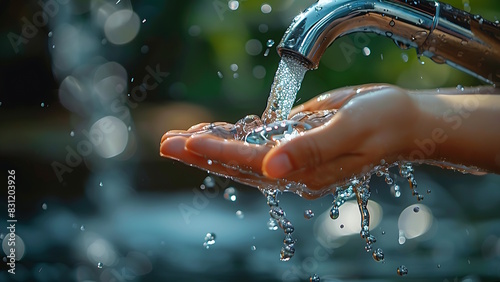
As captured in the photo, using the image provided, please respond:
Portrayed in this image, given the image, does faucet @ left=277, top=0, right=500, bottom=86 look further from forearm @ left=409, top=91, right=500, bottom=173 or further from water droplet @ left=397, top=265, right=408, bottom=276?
water droplet @ left=397, top=265, right=408, bottom=276

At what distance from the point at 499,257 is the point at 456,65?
73 cm

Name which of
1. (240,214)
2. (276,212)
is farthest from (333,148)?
(240,214)

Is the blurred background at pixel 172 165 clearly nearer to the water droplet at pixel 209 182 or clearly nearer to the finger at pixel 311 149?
the water droplet at pixel 209 182

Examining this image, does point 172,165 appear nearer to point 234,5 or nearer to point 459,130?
point 234,5

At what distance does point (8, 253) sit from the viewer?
1458 millimetres

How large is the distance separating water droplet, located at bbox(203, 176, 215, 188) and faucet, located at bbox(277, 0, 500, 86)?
54.2 inches

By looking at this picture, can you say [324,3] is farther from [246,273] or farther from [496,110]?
[246,273]

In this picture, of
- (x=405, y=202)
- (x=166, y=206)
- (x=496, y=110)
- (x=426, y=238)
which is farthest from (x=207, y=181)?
(x=496, y=110)

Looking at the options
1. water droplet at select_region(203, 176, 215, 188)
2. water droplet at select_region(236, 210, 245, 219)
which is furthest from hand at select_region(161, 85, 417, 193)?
A: water droplet at select_region(203, 176, 215, 188)

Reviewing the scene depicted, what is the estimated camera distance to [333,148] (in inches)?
24.6

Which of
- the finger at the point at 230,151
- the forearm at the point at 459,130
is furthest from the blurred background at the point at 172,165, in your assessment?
the finger at the point at 230,151

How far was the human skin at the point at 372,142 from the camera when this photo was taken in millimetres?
620

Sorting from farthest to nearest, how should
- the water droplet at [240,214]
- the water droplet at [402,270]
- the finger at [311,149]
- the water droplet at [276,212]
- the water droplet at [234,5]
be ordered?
the water droplet at [234,5] → the water droplet at [240,214] → the water droplet at [402,270] → the water droplet at [276,212] → the finger at [311,149]

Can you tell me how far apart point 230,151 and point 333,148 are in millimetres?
112
